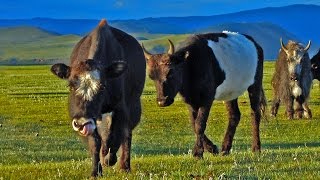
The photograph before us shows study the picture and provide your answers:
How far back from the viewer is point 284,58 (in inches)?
1136

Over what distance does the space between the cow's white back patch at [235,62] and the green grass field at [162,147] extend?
5.10 ft

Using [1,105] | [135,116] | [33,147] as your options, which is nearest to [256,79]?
[135,116]

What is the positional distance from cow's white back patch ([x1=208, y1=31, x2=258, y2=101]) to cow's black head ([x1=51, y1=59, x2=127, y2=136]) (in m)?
6.15

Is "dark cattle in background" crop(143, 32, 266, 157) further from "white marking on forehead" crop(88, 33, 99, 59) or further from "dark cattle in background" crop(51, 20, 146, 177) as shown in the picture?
"white marking on forehead" crop(88, 33, 99, 59)

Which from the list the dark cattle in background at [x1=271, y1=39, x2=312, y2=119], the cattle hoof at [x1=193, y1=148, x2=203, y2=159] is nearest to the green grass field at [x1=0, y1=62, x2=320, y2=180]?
the cattle hoof at [x1=193, y1=148, x2=203, y2=159]

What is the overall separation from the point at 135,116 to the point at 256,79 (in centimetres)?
552

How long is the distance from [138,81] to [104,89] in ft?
10.4

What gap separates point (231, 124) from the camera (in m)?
17.7

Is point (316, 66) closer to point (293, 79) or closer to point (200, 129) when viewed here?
point (293, 79)

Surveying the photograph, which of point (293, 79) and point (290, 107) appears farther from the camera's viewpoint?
point (290, 107)

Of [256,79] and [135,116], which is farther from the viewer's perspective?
[256,79]

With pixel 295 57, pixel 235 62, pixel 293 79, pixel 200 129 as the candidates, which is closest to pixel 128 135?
pixel 200 129

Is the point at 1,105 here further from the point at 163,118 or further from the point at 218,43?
the point at 218,43

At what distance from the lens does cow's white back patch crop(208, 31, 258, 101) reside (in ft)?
53.3
